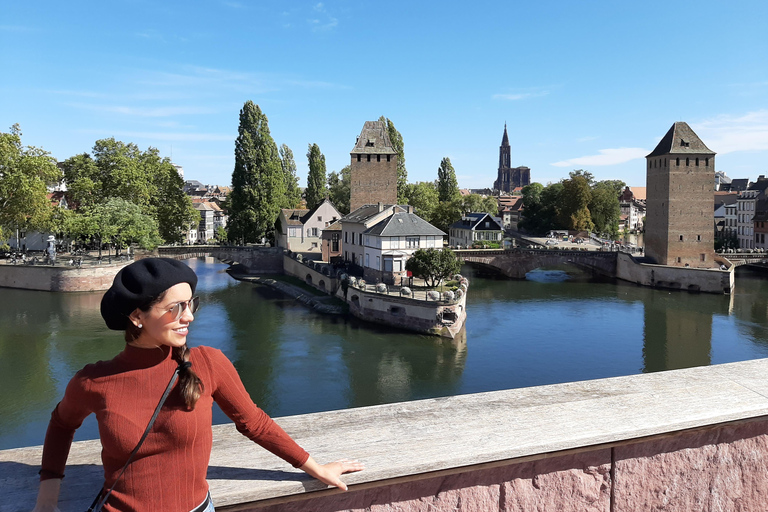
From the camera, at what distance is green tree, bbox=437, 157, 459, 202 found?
72312mm

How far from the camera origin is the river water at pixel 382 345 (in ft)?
68.1

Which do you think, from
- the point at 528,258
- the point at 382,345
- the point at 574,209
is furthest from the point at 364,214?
the point at 574,209

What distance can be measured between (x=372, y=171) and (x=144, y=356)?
167 ft

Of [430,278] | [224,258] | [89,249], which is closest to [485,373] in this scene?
[430,278]

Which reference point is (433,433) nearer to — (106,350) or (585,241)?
(106,350)

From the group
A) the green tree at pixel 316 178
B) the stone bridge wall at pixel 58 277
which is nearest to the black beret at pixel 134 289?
the stone bridge wall at pixel 58 277

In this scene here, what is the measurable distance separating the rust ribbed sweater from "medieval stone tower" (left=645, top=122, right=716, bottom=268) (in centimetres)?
5274

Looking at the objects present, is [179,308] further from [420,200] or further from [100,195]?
[420,200]

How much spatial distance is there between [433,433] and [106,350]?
86.7 ft

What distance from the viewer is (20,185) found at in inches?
1640

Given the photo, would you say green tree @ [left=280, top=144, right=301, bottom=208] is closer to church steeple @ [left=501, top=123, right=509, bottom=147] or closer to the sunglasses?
the sunglasses

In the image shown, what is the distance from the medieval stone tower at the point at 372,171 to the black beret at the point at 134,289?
50.2m

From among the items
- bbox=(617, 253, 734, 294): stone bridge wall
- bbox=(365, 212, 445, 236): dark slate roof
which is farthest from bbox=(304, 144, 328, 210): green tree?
bbox=(617, 253, 734, 294): stone bridge wall

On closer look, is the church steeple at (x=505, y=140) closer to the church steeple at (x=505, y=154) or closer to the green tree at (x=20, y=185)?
the church steeple at (x=505, y=154)
